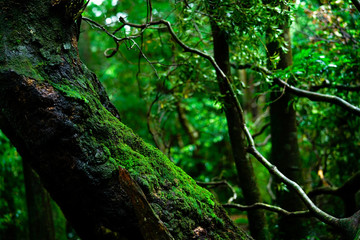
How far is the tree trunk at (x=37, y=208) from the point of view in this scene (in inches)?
247

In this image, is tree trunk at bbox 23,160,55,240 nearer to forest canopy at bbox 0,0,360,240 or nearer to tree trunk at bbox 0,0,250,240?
forest canopy at bbox 0,0,360,240

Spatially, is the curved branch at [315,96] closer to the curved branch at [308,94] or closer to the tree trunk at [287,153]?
the curved branch at [308,94]

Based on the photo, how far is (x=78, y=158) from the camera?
1.93 metres

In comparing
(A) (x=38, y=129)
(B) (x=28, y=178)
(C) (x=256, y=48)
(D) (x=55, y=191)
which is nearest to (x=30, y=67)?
(A) (x=38, y=129)

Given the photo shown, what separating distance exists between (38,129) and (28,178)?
500 cm

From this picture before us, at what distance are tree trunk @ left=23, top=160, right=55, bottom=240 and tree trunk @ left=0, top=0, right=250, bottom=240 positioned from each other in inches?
177

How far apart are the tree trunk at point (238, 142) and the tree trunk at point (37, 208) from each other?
162 inches

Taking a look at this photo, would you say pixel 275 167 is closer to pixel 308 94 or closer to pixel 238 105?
pixel 238 105

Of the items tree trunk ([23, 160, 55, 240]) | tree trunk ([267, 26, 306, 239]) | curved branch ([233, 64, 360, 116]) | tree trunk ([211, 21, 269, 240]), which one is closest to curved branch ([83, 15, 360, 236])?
curved branch ([233, 64, 360, 116])

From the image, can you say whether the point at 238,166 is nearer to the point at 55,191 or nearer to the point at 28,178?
the point at 55,191

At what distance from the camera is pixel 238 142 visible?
13.7 ft

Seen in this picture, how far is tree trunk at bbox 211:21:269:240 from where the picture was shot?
4.11 metres

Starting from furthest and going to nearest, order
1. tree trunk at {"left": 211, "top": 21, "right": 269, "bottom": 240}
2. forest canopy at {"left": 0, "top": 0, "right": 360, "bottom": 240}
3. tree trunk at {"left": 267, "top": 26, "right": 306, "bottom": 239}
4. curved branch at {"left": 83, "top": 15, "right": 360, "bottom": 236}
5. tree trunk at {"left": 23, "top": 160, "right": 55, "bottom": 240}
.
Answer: tree trunk at {"left": 23, "top": 160, "right": 55, "bottom": 240} → tree trunk at {"left": 267, "top": 26, "right": 306, "bottom": 239} → tree trunk at {"left": 211, "top": 21, "right": 269, "bottom": 240} → curved branch at {"left": 83, "top": 15, "right": 360, "bottom": 236} → forest canopy at {"left": 0, "top": 0, "right": 360, "bottom": 240}

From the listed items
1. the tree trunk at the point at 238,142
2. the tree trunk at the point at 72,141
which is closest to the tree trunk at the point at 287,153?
the tree trunk at the point at 238,142
